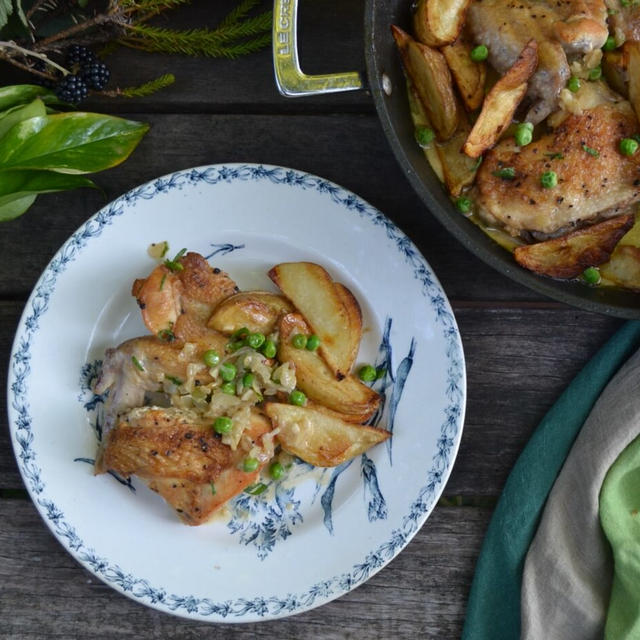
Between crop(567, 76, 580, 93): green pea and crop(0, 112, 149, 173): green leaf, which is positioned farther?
crop(0, 112, 149, 173): green leaf

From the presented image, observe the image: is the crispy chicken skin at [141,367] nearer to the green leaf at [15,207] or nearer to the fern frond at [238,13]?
the green leaf at [15,207]

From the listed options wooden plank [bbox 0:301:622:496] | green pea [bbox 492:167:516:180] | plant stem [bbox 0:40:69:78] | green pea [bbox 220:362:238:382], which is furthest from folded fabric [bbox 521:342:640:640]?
plant stem [bbox 0:40:69:78]

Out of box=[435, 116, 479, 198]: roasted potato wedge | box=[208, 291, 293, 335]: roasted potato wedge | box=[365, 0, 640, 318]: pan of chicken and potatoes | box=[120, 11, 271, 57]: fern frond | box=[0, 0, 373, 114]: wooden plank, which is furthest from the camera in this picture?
box=[0, 0, 373, 114]: wooden plank

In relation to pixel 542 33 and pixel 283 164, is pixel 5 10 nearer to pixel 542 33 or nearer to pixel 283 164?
pixel 283 164

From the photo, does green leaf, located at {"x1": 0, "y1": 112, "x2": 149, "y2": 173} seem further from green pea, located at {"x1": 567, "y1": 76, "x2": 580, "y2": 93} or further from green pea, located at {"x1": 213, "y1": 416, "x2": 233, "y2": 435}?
green pea, located at {"x1": 567, "y1": 76, "x2": 580, "y2": 93}

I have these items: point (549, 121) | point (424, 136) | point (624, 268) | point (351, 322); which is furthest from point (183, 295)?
point (624, 268)

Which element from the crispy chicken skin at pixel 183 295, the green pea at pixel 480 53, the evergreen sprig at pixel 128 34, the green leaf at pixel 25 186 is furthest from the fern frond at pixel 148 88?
the green pea at pixel 480 53

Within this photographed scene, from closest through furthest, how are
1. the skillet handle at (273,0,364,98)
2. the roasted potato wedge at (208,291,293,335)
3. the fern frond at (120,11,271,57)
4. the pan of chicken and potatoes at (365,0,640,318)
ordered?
the skillet handle at (273,0,364,98), the pan of chicken and potatoes at (365,0,640,318), the roasted potato wedge at (208,291,293,335), the fern frond at (120,11,271,57)

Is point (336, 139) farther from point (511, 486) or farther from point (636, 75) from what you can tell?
point (511, 486)
